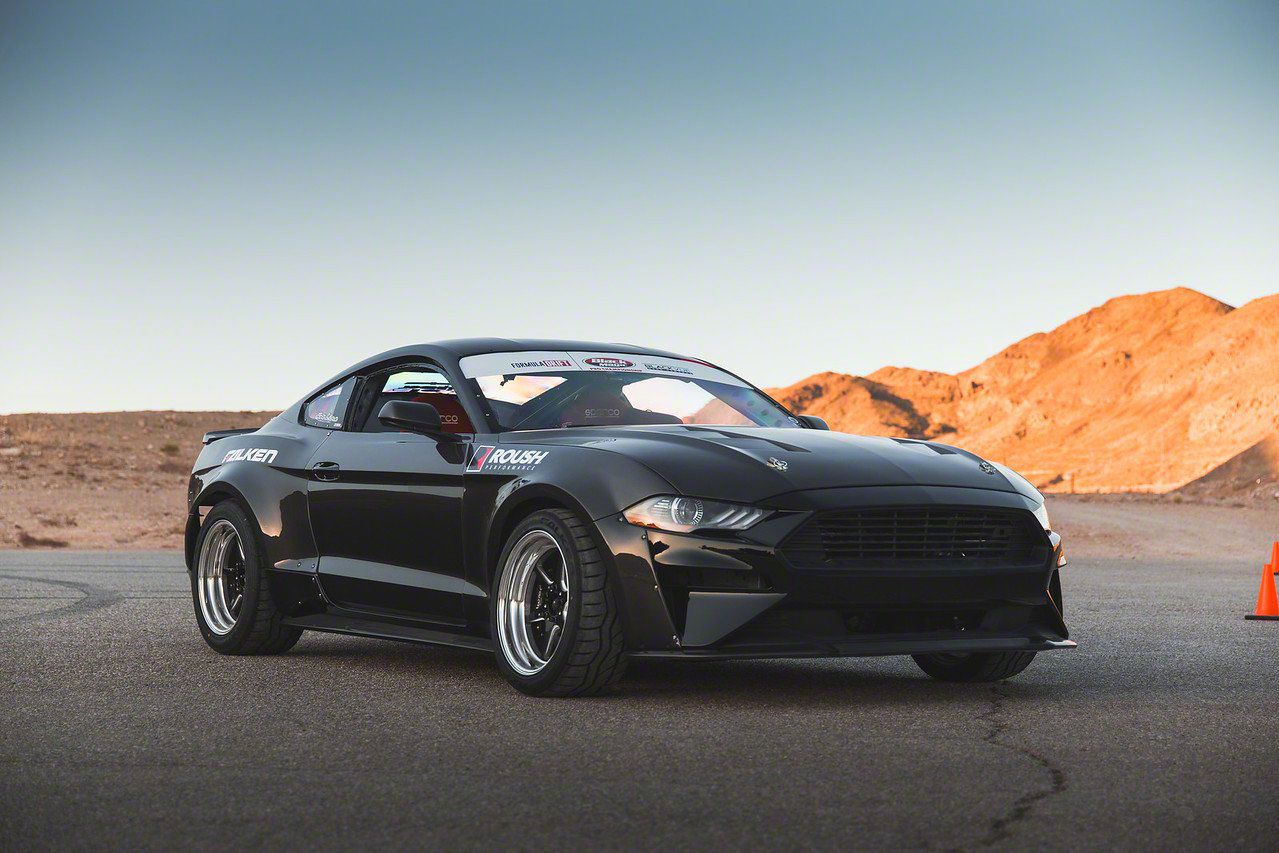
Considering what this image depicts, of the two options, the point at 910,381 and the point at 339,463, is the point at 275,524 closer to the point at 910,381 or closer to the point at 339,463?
the point at 339,463

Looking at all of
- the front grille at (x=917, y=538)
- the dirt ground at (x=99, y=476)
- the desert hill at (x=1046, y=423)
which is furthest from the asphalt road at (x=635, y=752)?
the desert hill at (x=1046, y=423)

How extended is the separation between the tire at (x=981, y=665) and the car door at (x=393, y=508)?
88.9 inches

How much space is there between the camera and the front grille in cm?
614

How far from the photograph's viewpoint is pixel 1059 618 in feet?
22.1

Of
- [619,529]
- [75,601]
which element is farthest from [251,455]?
[75,601]

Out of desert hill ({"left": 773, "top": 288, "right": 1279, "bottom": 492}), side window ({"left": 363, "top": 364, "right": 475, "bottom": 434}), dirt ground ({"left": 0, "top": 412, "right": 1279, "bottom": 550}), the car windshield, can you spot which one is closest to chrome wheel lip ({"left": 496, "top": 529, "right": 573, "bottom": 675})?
the car windshield

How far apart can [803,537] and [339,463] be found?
276 cm

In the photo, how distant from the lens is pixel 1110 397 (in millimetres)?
96125

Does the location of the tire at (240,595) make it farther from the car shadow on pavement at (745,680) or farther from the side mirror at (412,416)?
the side mirror at (412,416)

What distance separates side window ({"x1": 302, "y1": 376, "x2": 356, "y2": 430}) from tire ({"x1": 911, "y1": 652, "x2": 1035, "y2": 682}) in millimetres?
3291

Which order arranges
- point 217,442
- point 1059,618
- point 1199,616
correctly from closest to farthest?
point 1059,618
point 217,442
point 1199,616

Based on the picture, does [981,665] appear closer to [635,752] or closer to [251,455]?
[635,752]

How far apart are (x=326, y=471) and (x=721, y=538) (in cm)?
265

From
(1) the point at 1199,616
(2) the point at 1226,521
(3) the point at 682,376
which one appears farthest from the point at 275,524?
(2) the point at 1226,521
